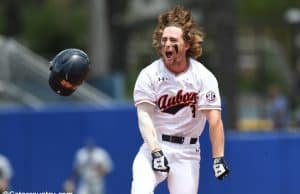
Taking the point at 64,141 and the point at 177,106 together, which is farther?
the point at 64,141

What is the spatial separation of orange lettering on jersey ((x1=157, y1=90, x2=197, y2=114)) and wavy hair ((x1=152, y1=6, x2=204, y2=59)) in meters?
0.32

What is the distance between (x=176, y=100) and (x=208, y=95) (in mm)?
254

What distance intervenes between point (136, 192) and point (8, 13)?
29.9 metres

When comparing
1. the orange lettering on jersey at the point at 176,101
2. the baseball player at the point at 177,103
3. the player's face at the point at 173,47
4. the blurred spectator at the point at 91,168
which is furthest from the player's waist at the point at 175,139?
the blurred spectator at the point at 91,168

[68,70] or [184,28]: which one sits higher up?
[184,28]

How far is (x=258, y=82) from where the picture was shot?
32.1m

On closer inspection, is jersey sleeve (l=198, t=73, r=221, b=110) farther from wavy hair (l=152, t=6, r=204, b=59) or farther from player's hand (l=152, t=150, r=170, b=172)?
player's hand (l=152, t=150, r=170, b=172)

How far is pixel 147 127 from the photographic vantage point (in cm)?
721

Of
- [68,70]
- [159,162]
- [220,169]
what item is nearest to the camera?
[159,162]

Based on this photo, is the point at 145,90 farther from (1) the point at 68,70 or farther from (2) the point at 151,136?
(1) the point at 68,70

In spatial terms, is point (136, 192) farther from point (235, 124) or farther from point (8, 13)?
point (8, 13)

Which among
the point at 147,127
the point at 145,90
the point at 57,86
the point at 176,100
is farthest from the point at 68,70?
the point at 176,100

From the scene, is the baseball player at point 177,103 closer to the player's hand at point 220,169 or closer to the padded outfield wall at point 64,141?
the player's hand at point 220,169

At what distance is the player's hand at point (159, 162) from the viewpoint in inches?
277
